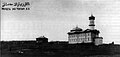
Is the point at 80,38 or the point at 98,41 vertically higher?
the point at 80,38

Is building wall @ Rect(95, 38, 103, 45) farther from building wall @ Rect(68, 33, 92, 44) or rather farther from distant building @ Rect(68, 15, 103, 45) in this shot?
building wall @ Rect(68, 33, 92, 44)

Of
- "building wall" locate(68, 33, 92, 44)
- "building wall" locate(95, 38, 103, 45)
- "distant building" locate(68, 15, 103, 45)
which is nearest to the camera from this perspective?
"building wall" locate(95, 38, 103, 45)

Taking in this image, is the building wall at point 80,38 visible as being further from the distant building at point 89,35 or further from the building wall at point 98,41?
the building wall at point 98,41

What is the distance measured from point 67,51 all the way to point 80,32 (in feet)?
50.1

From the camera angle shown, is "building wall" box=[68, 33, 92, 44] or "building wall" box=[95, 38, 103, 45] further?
"building wall" box=[68, 33, 92, 44]

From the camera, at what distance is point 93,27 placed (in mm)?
36156

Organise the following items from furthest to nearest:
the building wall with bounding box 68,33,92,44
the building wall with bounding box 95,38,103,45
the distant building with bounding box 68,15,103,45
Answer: the building wall with bounding box 68,33,92,44
the distant building with bounding box 68,15,103,45
the building wall with bounding box 95,38,103,45

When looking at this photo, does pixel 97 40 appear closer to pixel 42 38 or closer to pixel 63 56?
pixel 42 38

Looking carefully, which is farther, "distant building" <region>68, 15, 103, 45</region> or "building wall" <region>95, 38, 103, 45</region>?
"distant building" <region>68, 15, 103, 45</region>

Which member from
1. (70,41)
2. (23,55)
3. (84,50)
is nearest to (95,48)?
(84,50)

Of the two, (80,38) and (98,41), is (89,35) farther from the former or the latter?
(80,38)

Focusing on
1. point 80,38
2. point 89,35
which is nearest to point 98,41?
point 89,35

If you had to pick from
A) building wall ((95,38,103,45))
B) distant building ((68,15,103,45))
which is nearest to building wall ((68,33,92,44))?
distant building ((68,15,103,45))

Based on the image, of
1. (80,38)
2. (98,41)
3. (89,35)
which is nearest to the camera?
(98,41)
